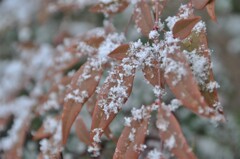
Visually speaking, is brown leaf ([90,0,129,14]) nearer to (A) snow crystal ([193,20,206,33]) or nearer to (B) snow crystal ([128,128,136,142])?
(A) snow crystal ([193,20,206,33])

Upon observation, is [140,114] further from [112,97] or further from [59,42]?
[59,42]

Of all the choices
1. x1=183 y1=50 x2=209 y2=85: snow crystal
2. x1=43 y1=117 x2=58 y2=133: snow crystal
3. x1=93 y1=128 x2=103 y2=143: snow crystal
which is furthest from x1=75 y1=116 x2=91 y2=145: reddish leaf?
x1=183 y1=50 x2=209 y2=85: snow crystal

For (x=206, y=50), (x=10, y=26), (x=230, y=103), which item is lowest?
(x=206, y=50)

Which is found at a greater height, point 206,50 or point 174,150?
point 206,50

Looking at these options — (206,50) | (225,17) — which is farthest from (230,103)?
(206,50)

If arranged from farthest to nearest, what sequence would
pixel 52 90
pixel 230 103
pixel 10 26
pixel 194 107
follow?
1. pixel 10 26
2. pixel 230 103
3. pixel 52 90
4. pixel 194 107

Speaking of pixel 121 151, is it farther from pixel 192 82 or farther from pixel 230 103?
pixel 230 103
